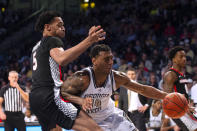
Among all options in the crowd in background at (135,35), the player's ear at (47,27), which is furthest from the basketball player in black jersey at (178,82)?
the crowd in background at (135,35)

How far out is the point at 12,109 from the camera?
24.0ft

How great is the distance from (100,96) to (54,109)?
734 millimetres

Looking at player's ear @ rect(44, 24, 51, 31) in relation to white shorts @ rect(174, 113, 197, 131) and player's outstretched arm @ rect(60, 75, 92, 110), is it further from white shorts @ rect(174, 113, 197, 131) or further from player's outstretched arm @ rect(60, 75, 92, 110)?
white shorts @ rect(174, 113, 197, 131)

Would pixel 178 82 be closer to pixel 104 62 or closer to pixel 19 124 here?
pixel 104 62

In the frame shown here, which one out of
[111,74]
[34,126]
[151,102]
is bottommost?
[34,126]

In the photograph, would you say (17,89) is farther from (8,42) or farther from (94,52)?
(8,42)

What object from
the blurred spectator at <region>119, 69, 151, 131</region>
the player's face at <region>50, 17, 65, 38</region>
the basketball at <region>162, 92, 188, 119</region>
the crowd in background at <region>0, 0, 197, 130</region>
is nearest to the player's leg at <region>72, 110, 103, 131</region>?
the player's face at <region>50, 17, 65, 38</region>

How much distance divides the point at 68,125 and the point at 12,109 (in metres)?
4.04

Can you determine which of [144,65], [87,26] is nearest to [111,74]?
[144,65]

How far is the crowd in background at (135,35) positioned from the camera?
Result: 11094mm

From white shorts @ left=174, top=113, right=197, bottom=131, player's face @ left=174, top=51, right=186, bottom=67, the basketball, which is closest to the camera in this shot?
the basketball

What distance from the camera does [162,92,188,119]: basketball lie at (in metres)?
4.48

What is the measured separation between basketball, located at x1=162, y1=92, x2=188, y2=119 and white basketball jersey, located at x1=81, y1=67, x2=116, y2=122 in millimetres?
713

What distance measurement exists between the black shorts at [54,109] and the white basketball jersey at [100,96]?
0.51 metres
